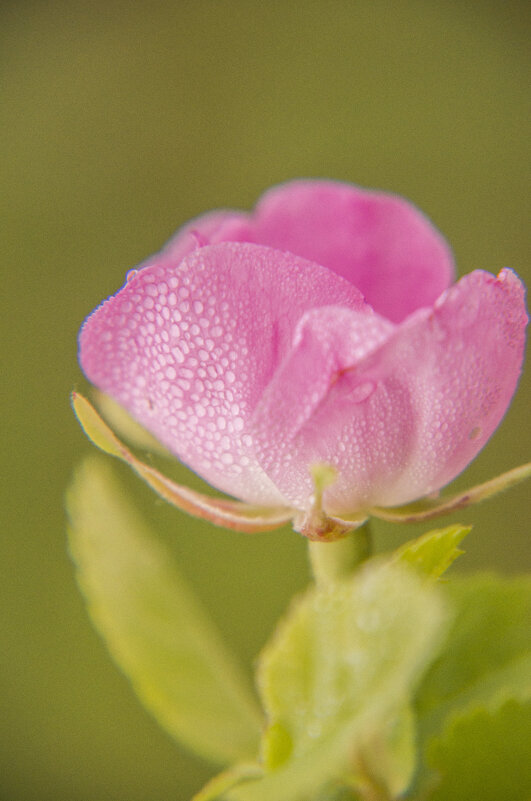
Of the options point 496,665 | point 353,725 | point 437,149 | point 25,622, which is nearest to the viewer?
point 353,725

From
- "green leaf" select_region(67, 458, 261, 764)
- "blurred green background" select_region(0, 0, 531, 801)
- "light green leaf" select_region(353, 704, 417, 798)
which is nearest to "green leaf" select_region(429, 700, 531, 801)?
"light green leaf" select_region(353, 704, 417, 798)

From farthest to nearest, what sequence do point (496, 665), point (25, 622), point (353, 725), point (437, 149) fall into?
1. point (437, 149)
2. point (25, 622)
3. point (496, 665)
4. point (353, 725)

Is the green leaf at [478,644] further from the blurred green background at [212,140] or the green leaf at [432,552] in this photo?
the blurred green background at [212,140]

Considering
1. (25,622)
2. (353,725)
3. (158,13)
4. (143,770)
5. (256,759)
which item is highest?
(158,13)

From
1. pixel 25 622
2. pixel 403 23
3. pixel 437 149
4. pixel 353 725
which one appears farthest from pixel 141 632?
pixel 403 23

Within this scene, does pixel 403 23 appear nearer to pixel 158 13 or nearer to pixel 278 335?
pixel 158 13

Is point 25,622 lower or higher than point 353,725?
lower
